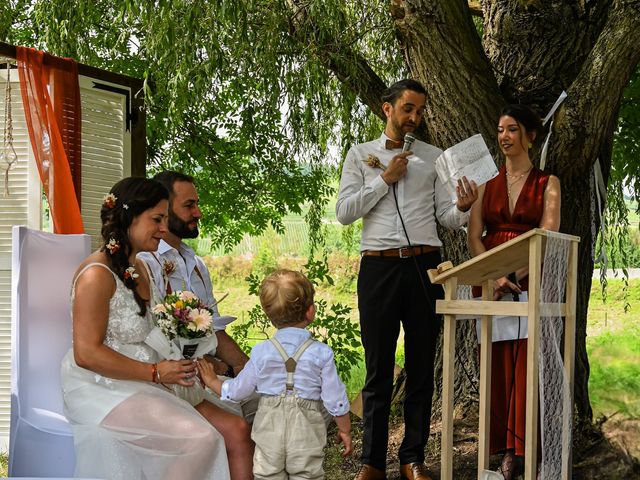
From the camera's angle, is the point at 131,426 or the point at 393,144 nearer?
the point at 131,426

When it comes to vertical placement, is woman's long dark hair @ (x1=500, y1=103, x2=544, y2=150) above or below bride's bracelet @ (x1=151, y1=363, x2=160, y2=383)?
above

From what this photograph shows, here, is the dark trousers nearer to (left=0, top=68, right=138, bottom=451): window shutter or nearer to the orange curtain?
the orange curtain

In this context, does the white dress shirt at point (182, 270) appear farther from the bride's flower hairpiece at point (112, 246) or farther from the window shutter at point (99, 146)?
the window shutter at point (99, 146)

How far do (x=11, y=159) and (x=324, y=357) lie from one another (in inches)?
105

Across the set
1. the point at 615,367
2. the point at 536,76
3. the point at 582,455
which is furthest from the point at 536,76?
the point at 615,367

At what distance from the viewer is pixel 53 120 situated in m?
4.96

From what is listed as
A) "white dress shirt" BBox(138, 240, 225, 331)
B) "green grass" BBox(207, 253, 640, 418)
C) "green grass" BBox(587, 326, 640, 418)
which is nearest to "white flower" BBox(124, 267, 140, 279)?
"white dress shirt" BBox(138, 240, 225, 331)

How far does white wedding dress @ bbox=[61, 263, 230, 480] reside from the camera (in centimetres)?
319

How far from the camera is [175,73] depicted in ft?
18.5

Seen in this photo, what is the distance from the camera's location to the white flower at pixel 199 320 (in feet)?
11.0

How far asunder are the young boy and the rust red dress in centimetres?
118

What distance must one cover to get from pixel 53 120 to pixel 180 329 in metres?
2.06

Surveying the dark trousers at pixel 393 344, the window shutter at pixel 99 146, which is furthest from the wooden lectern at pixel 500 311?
the window shutter at pixel 99 146

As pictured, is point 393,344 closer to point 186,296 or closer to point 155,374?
point 186,296
